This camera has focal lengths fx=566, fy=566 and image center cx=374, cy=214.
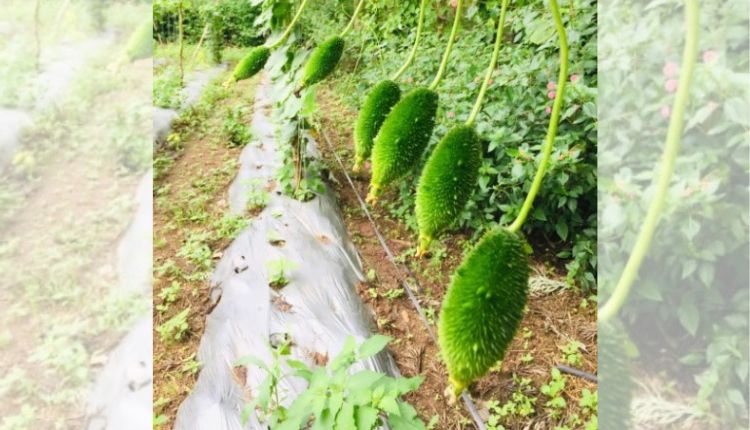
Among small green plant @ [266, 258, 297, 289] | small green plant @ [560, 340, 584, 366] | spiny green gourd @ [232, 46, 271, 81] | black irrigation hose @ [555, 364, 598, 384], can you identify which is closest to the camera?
spiny green gourd @ [232, 46, 271, 81]

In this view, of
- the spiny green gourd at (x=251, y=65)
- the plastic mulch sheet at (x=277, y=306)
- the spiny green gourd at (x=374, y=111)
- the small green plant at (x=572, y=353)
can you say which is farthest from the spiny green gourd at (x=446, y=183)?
the small green plant at (x=572, y=353)

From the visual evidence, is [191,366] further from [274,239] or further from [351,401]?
[351,401]

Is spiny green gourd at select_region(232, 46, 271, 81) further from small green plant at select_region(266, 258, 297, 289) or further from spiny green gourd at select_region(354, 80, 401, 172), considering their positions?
small green plant at select_region(266, 258, 297, 289)

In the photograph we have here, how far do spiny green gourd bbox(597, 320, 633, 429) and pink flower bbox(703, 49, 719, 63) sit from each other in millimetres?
112

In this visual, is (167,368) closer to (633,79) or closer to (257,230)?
(257,230)

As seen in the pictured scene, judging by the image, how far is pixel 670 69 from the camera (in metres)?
0.24

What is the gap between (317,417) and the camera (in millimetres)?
1544

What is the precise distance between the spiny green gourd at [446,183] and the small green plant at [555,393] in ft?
6.63

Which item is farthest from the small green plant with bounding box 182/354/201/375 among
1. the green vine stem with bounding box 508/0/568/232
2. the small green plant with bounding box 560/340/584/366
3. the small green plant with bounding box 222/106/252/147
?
the small green plant with bounding box 222/106/252/147

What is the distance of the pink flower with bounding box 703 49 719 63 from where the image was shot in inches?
8.6

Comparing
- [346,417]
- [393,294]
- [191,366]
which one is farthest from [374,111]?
[393,294]

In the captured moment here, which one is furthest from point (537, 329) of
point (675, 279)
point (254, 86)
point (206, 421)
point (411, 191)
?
point (254, 86)

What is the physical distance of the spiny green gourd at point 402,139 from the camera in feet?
1.73

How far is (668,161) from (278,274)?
2.63 metres
